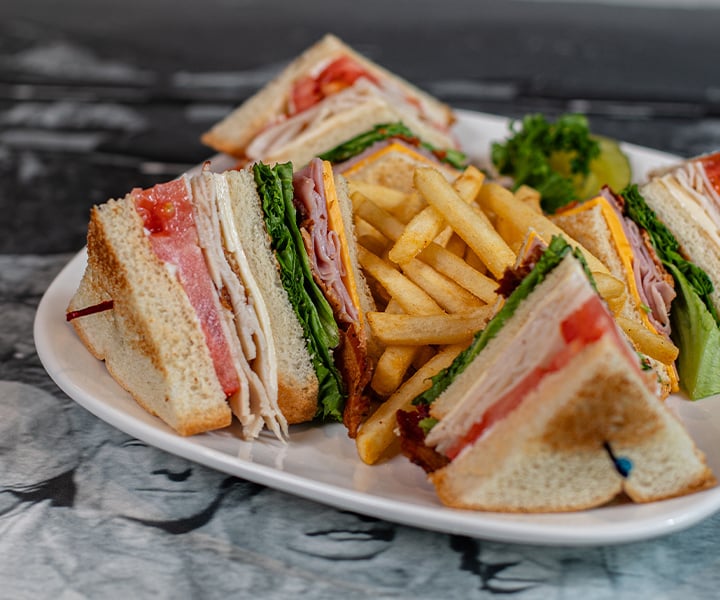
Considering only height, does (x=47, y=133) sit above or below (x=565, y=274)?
below

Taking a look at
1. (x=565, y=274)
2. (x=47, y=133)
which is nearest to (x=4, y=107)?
(x=47, y=133)

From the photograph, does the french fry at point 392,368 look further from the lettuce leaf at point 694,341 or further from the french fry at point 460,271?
the lettuce leaf at point 694,341

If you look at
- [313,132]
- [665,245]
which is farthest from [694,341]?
[313,132]

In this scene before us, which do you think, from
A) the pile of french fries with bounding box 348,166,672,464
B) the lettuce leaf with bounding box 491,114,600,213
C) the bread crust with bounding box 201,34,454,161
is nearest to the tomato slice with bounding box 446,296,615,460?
the pile of french fries with bounding box 348,166,672,464

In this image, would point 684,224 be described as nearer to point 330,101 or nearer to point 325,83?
point 330,101

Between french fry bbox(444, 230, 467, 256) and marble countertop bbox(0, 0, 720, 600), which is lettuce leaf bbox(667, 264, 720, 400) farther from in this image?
french fry bbox(444, 230, 467, 256)

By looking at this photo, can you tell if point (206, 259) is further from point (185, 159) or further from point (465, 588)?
point (185, 159)
